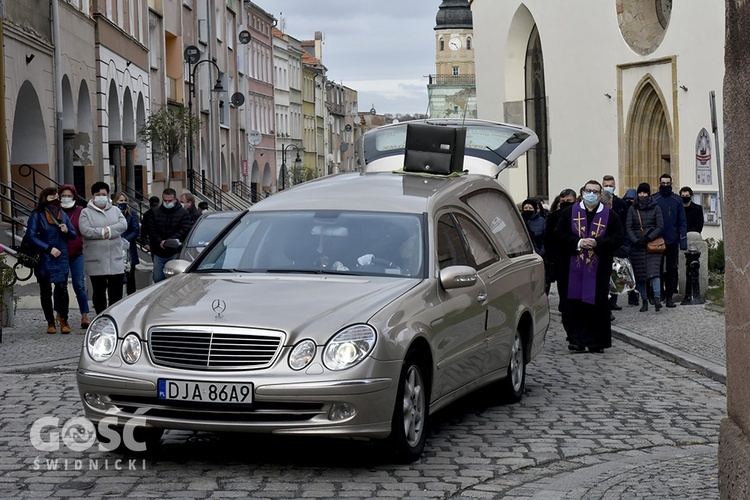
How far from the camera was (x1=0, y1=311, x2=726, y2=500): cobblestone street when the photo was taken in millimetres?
7137

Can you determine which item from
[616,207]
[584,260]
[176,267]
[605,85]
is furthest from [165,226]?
[605,85]

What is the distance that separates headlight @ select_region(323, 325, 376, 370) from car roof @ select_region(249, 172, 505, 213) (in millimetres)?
1875

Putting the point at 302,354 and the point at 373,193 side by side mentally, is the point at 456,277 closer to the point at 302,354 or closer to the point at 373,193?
the point at 373,193

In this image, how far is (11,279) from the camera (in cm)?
1528

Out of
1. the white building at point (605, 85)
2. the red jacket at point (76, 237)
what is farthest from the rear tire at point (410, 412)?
the white building at point (605, 85)

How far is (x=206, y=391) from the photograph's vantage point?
7344mm

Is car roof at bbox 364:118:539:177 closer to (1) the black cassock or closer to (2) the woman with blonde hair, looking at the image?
(2) the woman with blonde hair

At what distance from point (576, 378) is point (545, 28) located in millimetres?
31117

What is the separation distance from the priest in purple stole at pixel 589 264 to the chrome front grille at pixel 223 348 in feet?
23.7

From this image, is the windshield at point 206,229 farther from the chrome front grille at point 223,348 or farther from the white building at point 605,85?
the white building at point 605,85

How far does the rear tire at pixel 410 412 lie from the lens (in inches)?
303

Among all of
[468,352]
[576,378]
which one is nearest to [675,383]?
[576,378]

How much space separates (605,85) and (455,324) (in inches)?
1215

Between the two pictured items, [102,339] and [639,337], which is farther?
[639,337]
